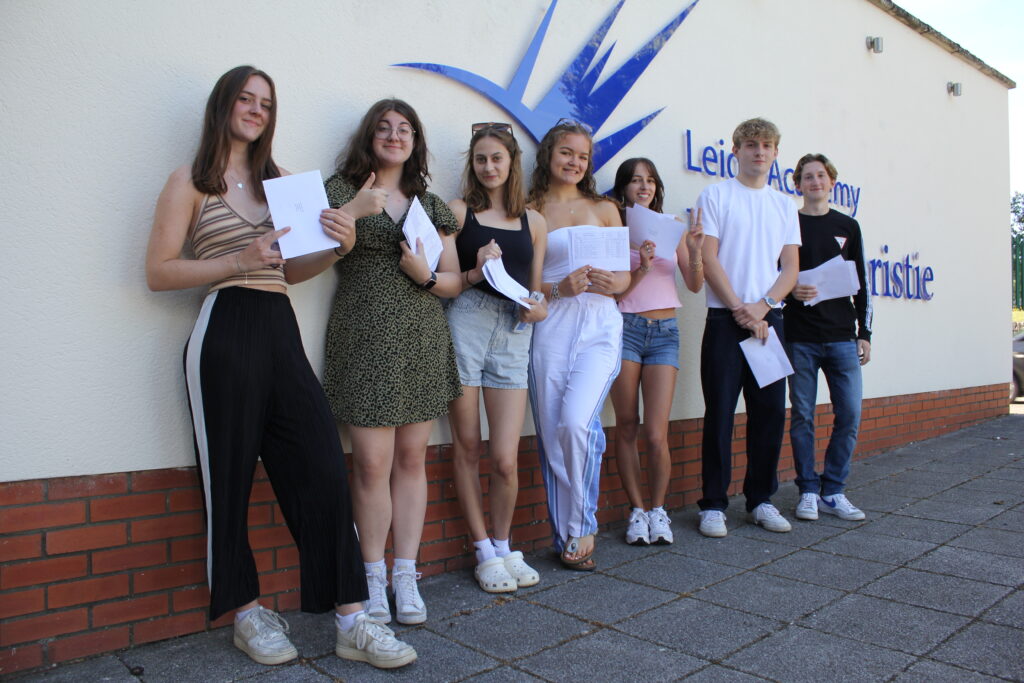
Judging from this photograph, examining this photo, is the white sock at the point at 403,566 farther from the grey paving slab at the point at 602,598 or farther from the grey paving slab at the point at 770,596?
the grey paving slab at the point at 770,596

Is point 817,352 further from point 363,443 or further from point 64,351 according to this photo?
point 64,351

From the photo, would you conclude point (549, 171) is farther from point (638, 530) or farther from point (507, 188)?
point (638, 530)

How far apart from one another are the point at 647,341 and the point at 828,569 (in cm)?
139

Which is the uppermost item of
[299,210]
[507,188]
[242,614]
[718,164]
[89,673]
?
[718,164]

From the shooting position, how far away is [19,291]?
2.47m

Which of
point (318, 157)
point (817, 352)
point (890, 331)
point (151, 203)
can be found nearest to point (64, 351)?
point (151, 203)

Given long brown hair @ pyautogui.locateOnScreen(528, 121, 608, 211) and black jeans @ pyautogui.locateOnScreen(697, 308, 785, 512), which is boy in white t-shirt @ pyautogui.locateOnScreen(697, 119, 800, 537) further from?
long brown hair @ pyautogui.locateOnScreen(528, 121, 608, 211)

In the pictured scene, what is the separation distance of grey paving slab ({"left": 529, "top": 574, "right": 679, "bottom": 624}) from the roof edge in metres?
5.97

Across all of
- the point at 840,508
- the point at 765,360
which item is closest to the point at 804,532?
the point at 840,508

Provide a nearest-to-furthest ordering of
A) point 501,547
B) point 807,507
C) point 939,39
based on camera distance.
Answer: point 501,547
point 807,507
point 939,39

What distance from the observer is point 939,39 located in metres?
7.76

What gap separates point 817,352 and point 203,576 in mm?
3586

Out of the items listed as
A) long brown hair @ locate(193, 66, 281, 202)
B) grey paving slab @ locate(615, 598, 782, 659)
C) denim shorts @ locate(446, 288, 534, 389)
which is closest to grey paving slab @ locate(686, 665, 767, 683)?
grey paving slab @ locate(615, 598, 782, 659)

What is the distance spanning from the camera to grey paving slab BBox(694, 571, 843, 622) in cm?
302
